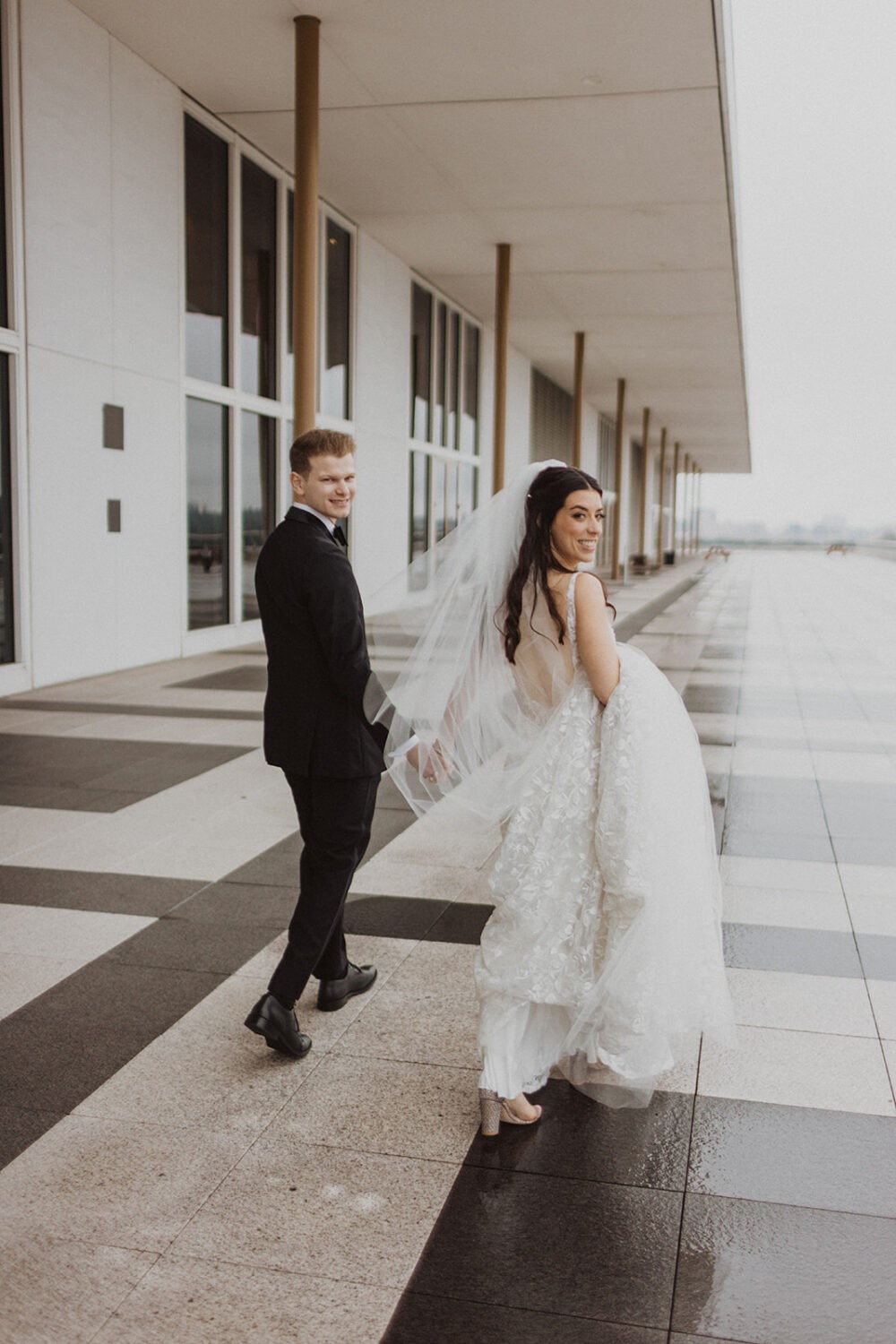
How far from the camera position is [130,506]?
1110cm

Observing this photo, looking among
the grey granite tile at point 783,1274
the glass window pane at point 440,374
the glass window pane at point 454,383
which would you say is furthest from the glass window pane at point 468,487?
the grey granite tile at point 783,1274

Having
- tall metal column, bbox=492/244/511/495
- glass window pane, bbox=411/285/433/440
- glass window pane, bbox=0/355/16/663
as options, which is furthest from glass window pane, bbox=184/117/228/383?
glass window pane, bbox=411/285/433/440

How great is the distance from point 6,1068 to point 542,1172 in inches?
56.4

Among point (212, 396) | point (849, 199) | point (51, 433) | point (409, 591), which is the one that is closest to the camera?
point (409, 591)

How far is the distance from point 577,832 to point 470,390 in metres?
22.1

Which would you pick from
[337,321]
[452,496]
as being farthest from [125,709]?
[452,496]

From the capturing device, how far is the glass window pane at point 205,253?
12.1m

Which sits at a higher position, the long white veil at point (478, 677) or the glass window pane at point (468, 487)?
the glass window pane at point (468, 487)

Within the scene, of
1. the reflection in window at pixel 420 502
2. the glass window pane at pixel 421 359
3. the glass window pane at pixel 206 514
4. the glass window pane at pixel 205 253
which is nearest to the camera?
the glass window pane at pixel 205 253

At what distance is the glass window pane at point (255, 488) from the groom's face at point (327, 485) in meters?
10.7

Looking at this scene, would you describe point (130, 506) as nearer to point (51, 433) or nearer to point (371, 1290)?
point (51, 433)

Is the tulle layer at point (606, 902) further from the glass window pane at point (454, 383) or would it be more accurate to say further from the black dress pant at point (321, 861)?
the glass window pane at point (454, 383)

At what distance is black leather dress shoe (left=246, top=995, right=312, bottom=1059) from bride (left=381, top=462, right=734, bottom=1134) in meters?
0.57

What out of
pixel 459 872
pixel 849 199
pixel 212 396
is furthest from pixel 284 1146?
pixel 849 199
